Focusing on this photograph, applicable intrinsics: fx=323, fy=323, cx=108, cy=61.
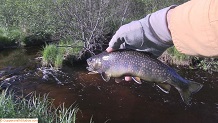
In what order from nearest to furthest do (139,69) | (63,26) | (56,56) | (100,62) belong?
(139,69), (100,62), (56,56), (63,26)

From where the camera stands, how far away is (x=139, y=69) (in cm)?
291

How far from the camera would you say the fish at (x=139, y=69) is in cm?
287

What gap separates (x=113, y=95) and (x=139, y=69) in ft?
26.9

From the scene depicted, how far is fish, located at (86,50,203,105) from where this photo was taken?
287 centimetres

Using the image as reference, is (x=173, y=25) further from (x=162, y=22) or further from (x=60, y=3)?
(x=60, y=3)

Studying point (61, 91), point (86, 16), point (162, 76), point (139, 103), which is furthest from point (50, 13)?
point (162, 76)

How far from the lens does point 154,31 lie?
7.98 ft

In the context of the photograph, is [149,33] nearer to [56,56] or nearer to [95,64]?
[95,64]

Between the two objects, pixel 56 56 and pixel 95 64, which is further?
pixel 56 56

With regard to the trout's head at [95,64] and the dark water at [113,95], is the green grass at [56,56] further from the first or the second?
the trout's head at [95,64]

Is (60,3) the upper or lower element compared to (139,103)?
upper

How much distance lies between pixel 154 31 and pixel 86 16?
1491 centimetres

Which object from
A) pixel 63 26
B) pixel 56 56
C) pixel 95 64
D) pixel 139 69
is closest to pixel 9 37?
pixel 63 26

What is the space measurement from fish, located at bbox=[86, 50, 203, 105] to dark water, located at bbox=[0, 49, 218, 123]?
20.0 feet
